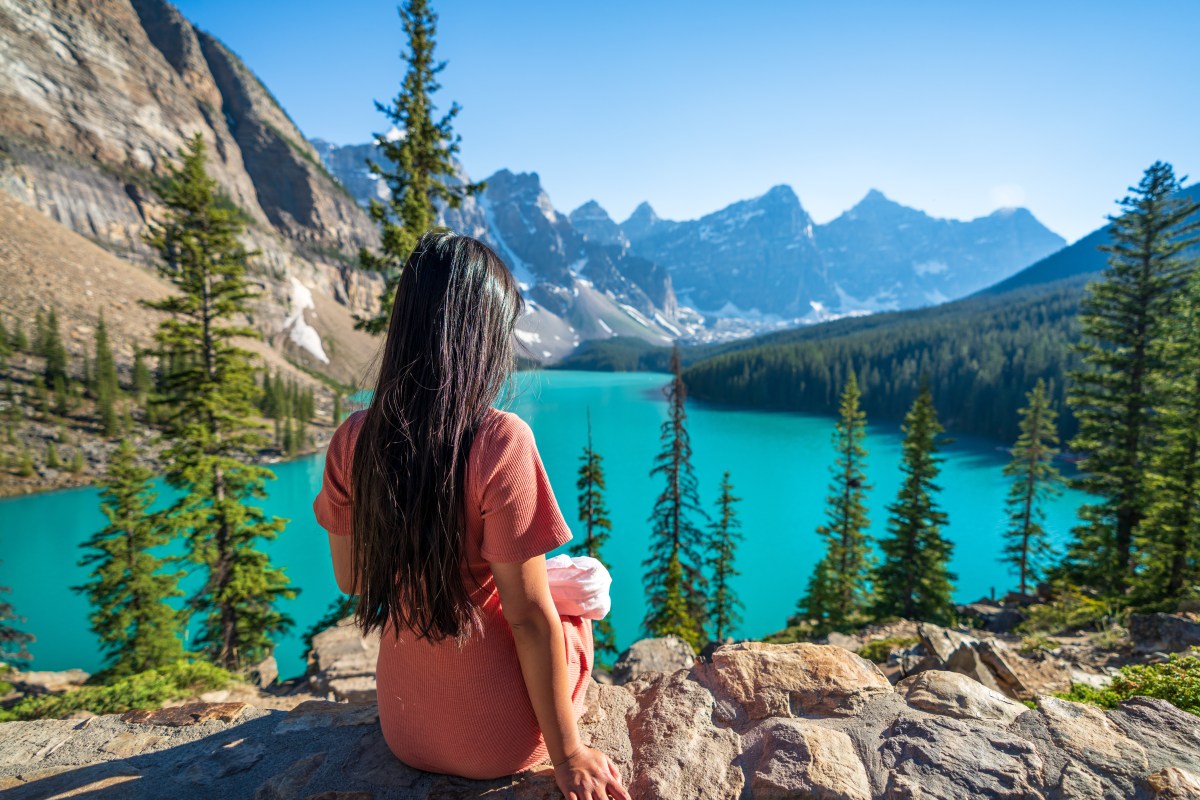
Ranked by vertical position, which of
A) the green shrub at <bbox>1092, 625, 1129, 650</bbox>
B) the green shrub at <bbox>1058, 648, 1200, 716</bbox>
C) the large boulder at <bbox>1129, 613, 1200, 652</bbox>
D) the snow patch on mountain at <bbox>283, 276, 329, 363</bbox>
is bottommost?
the green shrub at <bbox>1092, 625, 1129, 650</bbox>

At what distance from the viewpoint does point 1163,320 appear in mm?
12969

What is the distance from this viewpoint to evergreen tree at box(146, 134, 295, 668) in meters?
9.65

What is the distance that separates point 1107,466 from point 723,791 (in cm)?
1766

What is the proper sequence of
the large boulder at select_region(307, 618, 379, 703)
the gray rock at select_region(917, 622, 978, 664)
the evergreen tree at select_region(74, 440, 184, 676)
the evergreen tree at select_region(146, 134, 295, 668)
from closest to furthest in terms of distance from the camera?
1. the gray rock at select_region(917, 622, 978, 664)
2. the large boulder at select_region(307, 618, 379, 703)
3. the evergreen tree at select_region(146, 134, 295, 668)
4. the evergreen tree at select_region(74, 440, 184, 676)

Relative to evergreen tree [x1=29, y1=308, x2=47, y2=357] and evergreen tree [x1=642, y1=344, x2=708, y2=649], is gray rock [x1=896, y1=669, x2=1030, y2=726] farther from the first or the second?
evergreen tree [x1=29, y1=308, x2=47, y2=357]

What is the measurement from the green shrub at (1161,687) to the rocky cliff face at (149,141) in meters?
54.6

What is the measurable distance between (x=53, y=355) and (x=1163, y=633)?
69.9 metres

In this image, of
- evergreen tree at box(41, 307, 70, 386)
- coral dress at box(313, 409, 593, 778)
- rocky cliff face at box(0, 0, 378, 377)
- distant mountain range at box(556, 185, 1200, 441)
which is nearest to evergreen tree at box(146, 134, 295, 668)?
coral dress at box(313, 409, 593, 778)

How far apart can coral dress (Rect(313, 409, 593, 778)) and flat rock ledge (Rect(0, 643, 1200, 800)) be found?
171 millimetres

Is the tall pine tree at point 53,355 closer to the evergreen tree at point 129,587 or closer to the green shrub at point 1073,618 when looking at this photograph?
the evergreen tree at point 129,587

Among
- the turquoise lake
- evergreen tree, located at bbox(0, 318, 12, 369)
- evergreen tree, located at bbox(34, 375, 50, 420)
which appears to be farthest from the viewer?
evergreen tree, located at bbox(0, 318, 12, 369)

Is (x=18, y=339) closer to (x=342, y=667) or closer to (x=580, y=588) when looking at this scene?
(x=342, y=667)

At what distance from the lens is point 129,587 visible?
39.3 feet

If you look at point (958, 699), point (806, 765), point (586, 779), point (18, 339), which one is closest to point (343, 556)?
point (586, 779)
